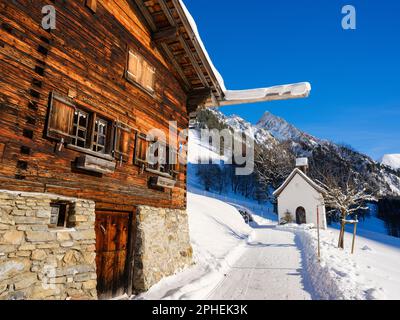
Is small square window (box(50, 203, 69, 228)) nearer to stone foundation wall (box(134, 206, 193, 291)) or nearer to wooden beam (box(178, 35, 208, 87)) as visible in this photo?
stone foundation wall (box(134, 206, 193, 291))

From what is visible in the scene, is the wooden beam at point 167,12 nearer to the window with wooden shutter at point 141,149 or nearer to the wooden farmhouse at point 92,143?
the wooden farmhouse at point 92,143

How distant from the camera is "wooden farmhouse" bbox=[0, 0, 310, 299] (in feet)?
16.0

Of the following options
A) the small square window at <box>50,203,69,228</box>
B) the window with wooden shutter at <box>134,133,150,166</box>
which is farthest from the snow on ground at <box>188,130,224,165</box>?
the small square window at <box>50,203,69,228</box>

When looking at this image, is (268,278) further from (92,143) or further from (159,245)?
(92,143)

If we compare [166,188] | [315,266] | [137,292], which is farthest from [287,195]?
[137,292]

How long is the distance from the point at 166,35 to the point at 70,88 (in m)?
4.55

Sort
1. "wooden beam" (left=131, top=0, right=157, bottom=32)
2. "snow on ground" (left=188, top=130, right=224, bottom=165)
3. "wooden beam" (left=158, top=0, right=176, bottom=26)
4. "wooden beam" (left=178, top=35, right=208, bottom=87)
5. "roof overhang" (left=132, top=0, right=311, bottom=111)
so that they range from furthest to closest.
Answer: "snow on ground" (left=188, top=130, right=224, bottom=165), "wooden beam" (left=178, top=35, right=208, bottom=87), "roof overhang" (left=132, top=0, right=311, bottom=111), "wooden beam" (left=131, top=0, right=157, bottom=32), "wooden beam" (left=158, top=0, right=176, bottom=26)

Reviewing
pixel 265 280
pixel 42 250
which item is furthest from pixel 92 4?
pixel 265 280

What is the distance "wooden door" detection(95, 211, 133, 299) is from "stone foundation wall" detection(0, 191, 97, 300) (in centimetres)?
78

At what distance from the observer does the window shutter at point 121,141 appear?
733 centimetres

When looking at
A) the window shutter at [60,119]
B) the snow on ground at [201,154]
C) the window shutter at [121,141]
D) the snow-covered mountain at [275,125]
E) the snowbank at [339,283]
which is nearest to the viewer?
the window shutter at [60,119]

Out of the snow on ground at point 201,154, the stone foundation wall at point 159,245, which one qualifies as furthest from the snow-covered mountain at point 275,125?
the stone foundation wall at point 159,245

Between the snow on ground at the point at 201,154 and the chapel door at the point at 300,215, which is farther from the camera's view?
the snow on ground at the point at 201,154

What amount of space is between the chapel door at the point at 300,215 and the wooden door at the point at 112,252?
28.8m
